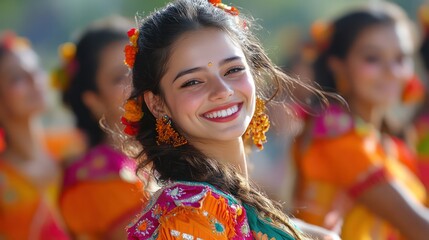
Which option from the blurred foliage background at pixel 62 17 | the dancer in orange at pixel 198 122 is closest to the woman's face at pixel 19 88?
the dancer in orange at pixel 198 122

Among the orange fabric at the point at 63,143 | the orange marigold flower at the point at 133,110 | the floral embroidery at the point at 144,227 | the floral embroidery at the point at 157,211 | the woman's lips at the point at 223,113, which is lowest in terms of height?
the orange fabric at the point at 63,143

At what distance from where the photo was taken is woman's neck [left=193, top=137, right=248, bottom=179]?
2.71 m

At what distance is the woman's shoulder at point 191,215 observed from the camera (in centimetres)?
240

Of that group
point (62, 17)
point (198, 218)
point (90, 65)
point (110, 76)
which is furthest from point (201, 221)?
point (62, 17)

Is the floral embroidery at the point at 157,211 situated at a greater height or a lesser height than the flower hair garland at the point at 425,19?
greater

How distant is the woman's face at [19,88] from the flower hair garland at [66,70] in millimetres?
386

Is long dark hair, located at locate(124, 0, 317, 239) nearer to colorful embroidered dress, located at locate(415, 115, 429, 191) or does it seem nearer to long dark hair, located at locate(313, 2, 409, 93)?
long dark hair, located at locate(313, 2, 409, 93)

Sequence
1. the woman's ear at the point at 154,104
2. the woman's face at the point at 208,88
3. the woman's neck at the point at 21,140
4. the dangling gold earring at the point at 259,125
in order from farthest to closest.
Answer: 1. the woman's neck at the point at 21,140
2. the dangling gold earring at the point at 259,125
3. the woman's ear at the point at 154,104
4. the woman's face at the point at 208,88

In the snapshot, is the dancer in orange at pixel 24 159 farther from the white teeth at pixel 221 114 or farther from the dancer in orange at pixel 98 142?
the white teeth at pixel 221 114

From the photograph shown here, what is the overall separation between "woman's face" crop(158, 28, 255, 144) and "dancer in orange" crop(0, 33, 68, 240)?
7.14 ft

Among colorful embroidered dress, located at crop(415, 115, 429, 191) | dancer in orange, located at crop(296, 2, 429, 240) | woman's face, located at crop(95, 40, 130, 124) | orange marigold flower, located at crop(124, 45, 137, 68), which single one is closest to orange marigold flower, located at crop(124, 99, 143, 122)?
orange marigold flower, located at crop(124, 45, 137, 68)

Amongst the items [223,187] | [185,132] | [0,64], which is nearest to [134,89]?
[185,132]

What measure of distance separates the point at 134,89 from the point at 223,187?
449 mm

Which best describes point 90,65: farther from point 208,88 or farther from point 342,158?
point 208,88
